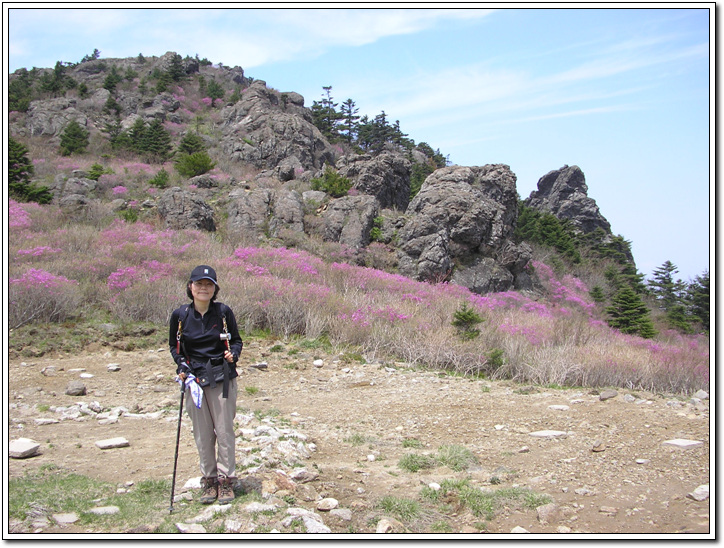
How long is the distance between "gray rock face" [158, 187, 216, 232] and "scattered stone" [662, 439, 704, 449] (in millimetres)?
16203

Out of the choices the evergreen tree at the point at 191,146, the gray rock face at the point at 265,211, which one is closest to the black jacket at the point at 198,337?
the gray rock face at the point at 265,211

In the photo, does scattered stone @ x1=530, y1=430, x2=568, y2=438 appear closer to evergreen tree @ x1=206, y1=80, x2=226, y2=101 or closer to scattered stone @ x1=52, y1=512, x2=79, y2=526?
scattered stone @ x1=52, y1=512, x2=79, y2=526

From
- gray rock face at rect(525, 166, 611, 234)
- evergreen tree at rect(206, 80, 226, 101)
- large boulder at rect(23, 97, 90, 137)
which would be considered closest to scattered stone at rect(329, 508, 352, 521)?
large boulder at rect(23, 97, 90, 137)

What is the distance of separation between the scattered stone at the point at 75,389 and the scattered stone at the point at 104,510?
12.5 feet

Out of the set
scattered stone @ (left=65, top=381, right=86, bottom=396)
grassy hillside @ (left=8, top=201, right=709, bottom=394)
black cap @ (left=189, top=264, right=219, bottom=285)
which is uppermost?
black cap @ (left=189, top=264, right=219, bottom=285)

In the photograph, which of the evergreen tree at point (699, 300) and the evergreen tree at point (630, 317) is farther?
the evergreen tree at point (699, 300)

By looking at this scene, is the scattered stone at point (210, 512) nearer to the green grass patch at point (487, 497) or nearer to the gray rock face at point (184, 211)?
the green grass patch at point (487, 497)

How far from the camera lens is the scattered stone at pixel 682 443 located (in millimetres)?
4773

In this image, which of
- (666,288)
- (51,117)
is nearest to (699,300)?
(666,288)

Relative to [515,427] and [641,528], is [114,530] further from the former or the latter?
[515,427]

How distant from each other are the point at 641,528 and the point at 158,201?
1929cm

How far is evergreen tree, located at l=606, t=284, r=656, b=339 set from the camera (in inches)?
673

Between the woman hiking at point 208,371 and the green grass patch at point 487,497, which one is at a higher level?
the woman hiking at point 208,371

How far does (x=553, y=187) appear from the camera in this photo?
5100 cm
